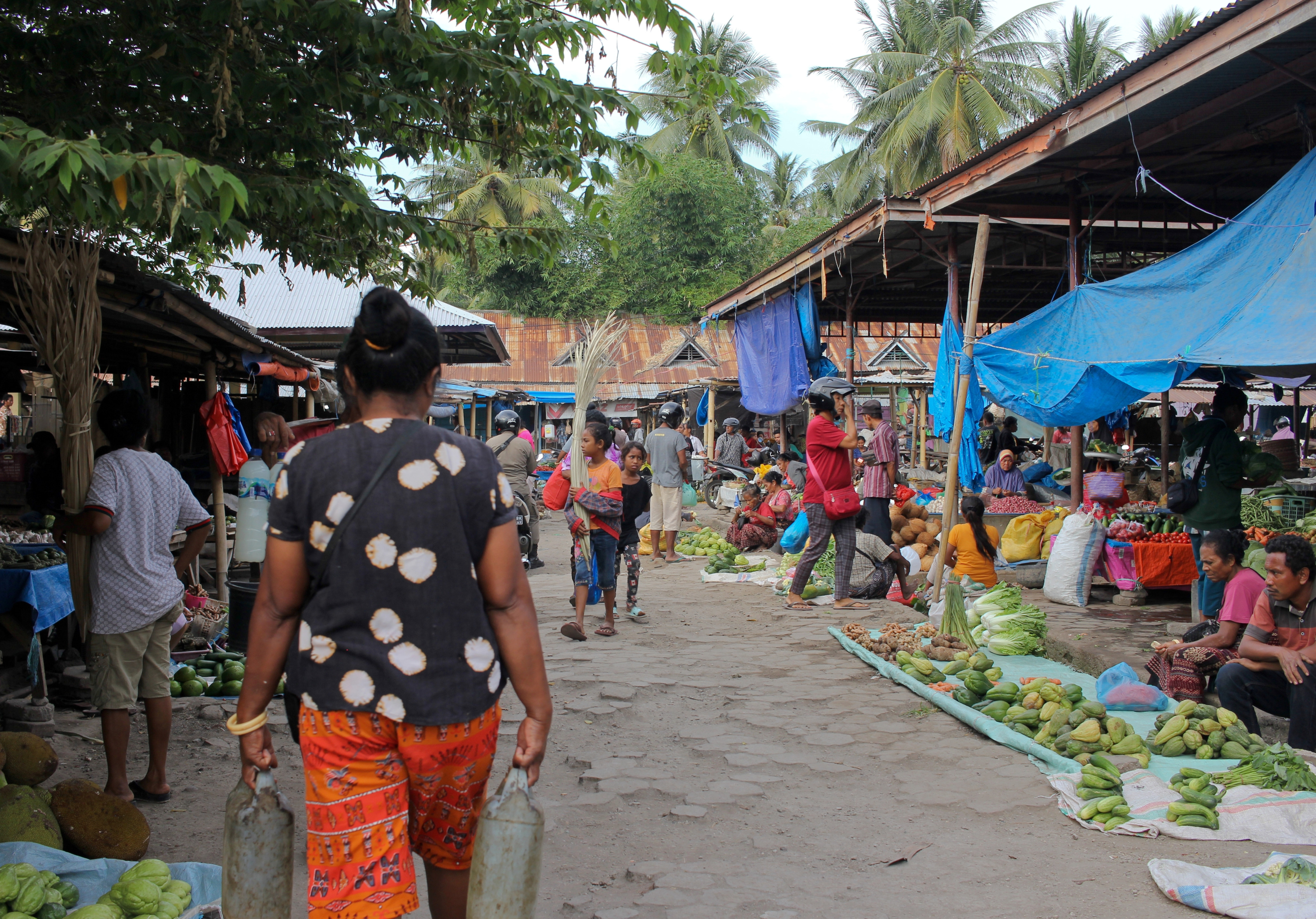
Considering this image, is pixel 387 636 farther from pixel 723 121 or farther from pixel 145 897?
pixel 723 121

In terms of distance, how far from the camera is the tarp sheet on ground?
3768 mm

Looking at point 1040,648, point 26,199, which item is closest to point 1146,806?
point 1040,648

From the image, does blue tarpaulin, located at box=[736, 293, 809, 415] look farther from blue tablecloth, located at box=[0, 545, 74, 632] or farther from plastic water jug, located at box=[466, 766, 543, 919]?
plastic water jug, located at box=[466, 766, 543, 919]

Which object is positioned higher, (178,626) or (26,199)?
(26,199)

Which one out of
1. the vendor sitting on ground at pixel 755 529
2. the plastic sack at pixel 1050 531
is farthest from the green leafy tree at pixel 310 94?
the vendor sitting on ground at pixel 755 529

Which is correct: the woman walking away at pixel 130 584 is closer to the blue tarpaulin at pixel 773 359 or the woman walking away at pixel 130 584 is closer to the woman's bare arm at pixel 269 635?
the woman's bare arm at pixel 269 635

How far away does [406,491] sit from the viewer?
212 centimetres

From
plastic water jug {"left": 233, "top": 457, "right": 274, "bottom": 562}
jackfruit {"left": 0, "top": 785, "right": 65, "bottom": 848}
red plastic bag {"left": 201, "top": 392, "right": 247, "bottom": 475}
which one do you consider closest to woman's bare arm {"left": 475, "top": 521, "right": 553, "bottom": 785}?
jackfruit {"left": 0, "top": 785, "right": 65, "bottom": 848}

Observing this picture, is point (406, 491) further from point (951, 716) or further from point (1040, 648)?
point (1040, 648)

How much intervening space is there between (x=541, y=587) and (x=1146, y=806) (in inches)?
290

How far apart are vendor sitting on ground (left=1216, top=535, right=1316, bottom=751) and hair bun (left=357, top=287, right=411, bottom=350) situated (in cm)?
437

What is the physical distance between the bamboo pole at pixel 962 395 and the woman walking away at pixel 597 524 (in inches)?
111

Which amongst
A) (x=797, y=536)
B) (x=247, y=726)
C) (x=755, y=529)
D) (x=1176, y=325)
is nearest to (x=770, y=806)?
(x=247, y=726)

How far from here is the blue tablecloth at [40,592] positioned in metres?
4.89
